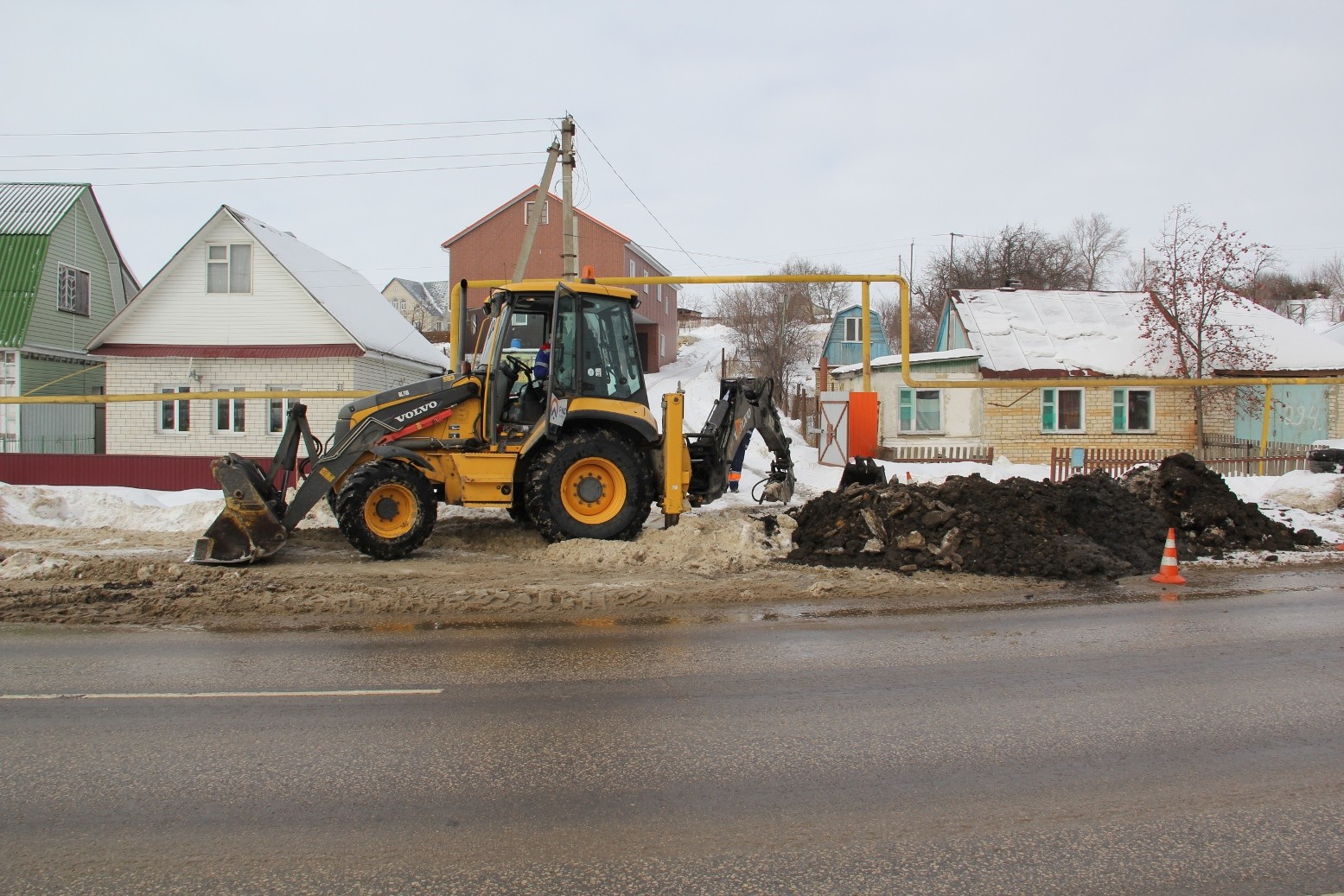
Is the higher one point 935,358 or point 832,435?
point 935,358

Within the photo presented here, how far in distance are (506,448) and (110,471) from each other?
430 inches

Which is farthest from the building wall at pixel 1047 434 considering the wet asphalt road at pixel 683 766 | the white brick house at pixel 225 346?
the wet asphalt road at pixel 683 766

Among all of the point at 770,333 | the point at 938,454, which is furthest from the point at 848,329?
the point at 938,454

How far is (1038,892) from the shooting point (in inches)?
134

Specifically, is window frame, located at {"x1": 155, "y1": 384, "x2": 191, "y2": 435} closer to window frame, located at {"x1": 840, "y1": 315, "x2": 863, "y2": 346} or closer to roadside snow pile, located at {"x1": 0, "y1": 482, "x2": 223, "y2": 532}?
roadside snow pile, located at {"x1": 0, "y1": 482, "x2": 223, "y2": 532}

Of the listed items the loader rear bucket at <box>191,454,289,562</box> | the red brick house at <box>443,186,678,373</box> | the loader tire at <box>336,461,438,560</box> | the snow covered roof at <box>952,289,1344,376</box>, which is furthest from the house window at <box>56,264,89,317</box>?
the snow covered roof at <box>952,289,1344,376</box>

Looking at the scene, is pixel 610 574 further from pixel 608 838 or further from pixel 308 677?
pixel 608 838

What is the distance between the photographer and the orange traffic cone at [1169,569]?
385 inches

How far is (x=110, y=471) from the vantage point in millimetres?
17750

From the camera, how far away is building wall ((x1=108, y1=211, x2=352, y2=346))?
23859 mm

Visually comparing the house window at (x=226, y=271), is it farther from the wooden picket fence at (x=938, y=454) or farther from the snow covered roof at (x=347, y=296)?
the wooden picket fence at (x=938, y=454)

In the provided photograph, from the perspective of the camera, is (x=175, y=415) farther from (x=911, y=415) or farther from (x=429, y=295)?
(x=429, y=295)

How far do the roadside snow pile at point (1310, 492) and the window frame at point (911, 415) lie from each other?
11655 mm

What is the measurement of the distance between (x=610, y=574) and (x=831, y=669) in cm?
396
